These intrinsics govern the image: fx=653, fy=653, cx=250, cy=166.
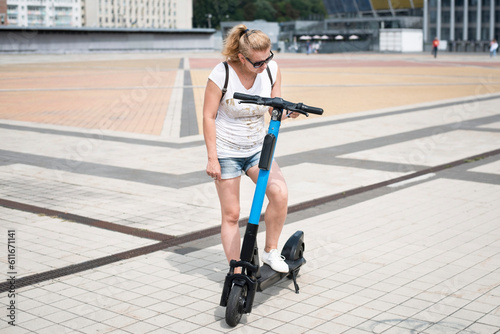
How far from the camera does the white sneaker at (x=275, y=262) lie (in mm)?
4152

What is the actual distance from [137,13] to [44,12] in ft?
83.0

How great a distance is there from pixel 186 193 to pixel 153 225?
1.32 meters

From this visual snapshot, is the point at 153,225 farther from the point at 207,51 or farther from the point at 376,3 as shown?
the point at 376,3

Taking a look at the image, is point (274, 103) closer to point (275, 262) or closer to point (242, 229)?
point (275, 262)

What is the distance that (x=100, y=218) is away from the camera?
244 inches

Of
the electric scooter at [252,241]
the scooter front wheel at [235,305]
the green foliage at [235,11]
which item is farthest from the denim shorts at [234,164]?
the green foliage at [235,11]

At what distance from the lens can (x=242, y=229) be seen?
5.84 meters

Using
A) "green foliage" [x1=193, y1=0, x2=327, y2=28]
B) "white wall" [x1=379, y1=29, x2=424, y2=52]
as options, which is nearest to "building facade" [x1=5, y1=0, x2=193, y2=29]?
"green foliage" [x1=193, y1=0, x2=327, y2=28]

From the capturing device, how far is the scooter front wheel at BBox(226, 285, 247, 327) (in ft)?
11.9

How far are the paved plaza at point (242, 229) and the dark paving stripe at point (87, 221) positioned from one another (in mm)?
27

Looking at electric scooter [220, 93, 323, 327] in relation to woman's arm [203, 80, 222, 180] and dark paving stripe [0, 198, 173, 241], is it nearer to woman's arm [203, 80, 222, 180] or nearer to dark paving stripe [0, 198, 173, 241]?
woman's arm [203, 80, 222, 180]

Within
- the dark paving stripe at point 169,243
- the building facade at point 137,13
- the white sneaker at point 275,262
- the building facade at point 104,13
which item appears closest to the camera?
the white sneaker at point 275,262

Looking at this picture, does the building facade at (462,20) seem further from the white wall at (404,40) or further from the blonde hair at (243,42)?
the blonde hair at (243,42)

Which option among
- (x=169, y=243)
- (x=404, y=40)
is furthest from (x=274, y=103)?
(x=404, y=40)
